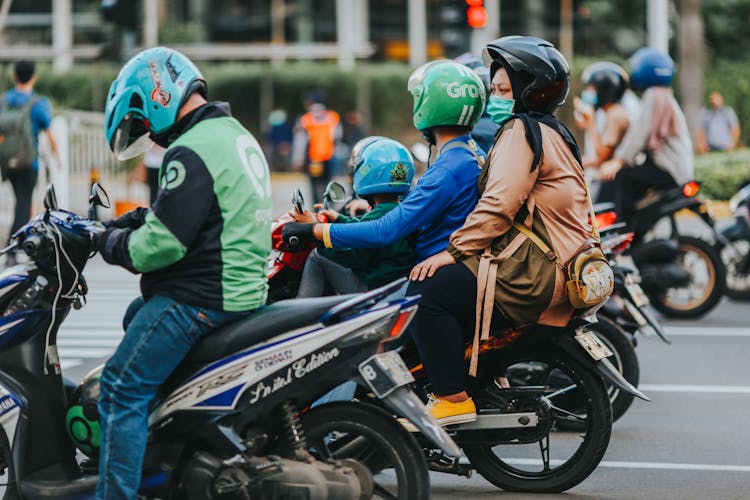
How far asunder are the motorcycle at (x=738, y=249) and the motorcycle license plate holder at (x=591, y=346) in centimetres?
613

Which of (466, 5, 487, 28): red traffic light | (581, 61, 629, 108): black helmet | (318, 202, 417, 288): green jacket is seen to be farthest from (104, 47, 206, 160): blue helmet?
(466, 5, 487, 28): red traffic light

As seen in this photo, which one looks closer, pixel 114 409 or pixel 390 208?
pixel 114 409

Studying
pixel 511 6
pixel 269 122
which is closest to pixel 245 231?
pixel 269 122

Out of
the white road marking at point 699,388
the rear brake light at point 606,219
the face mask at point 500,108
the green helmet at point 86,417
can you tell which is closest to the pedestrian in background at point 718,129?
the white road marking at point 699,388

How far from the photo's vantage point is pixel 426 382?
5.70 meters

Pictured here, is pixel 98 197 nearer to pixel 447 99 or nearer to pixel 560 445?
pixel 447 99

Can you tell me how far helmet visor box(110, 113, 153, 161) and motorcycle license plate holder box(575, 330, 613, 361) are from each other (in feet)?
6.24

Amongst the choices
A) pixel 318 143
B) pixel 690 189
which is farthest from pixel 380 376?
pixel 318 143

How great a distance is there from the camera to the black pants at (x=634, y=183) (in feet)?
34.4

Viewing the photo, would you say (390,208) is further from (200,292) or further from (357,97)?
(357,97)

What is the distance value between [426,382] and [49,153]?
11.7 m

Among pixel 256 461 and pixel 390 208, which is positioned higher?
pixel 390 208

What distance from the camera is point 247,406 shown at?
4.65 meters

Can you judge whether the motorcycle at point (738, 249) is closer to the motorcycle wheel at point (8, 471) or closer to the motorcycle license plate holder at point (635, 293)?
the motorcycle license plate holder at point (635, 293)
